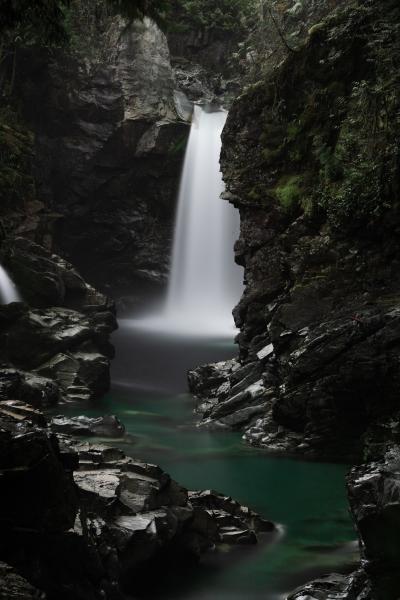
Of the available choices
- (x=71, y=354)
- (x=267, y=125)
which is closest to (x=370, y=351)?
(x=267, y=125)

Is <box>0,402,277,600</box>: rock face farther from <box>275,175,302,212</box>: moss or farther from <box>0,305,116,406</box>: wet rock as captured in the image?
<box>275,175,302,212</box>: moss

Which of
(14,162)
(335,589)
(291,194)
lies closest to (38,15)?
(335,589)

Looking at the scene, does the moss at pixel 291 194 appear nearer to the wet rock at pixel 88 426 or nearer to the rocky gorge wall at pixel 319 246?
the rocky gorge wall at pixel 319 246

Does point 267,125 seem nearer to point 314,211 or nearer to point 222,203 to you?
point 314,211

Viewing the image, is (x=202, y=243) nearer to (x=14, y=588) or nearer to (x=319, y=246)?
(x=319, y=246)

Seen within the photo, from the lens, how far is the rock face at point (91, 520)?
6.35 m

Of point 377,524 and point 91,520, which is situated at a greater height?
point 91,520

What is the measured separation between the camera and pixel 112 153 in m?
31.8

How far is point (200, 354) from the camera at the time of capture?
2527cm

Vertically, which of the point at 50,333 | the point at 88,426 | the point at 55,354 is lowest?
the point at 88,426

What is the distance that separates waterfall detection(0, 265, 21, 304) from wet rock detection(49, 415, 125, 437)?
294 inches

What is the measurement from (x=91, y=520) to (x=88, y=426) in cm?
731

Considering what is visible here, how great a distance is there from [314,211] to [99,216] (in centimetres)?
1865

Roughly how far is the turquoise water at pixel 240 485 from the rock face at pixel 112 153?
39.2ft
